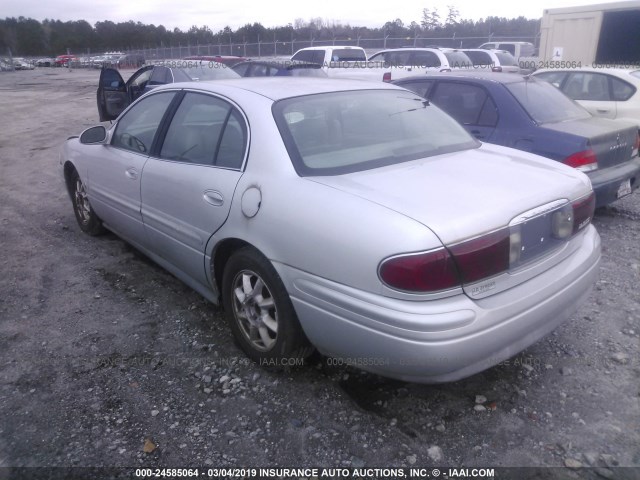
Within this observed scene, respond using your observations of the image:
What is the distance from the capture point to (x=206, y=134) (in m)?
3.35

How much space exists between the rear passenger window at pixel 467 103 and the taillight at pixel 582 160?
857 millimetres

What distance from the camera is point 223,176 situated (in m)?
3.04

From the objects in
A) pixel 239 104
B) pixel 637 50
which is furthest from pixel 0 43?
pixel 239 104

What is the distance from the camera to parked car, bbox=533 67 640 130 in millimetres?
7555

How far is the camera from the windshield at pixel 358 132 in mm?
2868

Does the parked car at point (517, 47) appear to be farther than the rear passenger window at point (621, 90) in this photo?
Yes

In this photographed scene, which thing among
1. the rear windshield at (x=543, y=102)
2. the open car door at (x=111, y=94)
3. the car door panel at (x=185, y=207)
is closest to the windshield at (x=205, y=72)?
the open car door at (x=111, y=94)

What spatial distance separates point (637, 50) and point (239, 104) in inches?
589

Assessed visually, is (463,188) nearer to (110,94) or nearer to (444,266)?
(444,266)

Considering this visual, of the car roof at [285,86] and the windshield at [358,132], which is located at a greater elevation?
the car roof at [285,86]

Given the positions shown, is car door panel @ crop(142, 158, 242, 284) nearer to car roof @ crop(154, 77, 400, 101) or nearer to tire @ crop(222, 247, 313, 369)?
tire @ crop(222, 247, 313, 369)

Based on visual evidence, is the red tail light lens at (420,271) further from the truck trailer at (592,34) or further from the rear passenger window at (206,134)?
the truck trailer at (592,34)

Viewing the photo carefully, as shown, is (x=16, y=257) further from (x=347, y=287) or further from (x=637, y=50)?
(x=637, y=50)

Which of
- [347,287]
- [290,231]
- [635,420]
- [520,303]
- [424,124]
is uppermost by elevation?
[424,124]
